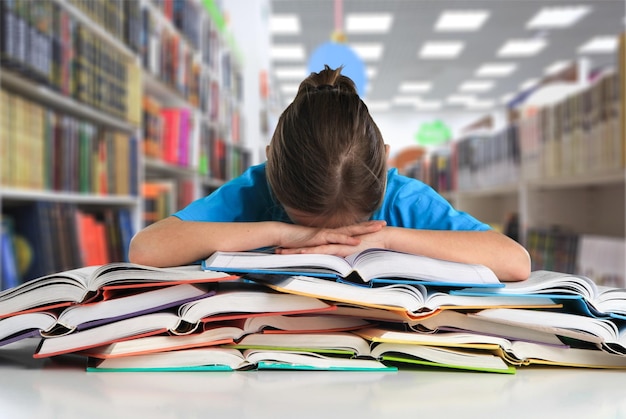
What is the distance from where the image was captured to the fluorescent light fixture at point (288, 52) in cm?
793

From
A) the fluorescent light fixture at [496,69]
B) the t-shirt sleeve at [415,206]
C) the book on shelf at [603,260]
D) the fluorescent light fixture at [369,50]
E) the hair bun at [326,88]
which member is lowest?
the book on shelf at [603,260]

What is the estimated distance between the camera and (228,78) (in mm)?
4238

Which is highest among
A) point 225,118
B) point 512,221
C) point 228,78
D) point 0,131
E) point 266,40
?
point 266,40

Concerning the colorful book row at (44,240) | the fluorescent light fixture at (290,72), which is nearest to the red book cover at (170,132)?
the colorful book row at (44,240)

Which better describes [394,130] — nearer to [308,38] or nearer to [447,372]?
[308,38]

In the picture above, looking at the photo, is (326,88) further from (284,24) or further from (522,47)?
(522,47)


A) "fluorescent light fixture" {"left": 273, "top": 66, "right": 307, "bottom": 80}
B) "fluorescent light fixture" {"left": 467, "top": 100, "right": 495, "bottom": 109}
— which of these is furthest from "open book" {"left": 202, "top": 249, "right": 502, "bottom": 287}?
"fluorescent light fixture" {"left": 467, "top": 100, "right": 495, "bottom": 109}

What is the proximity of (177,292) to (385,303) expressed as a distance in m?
0.17

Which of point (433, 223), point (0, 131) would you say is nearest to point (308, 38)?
point (0, 131)

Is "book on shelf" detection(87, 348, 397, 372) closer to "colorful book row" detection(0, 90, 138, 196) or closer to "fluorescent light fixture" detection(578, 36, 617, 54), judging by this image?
"colorful book row" detection(0, 90, 138, 196)

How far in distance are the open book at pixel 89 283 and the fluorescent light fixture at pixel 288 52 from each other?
7.68m

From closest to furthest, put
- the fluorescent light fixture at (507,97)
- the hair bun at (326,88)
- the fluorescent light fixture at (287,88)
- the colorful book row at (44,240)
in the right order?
1. the hair bun at (326,88)
2. the colorful book row at (44,240)
3. the fluorescent light fixture at (287,88)
4. the fluorescent light fixture at (507,97)

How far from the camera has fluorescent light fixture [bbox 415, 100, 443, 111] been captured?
11.8 metres

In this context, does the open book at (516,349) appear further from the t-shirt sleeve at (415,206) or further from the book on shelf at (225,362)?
the t-shirt sleeve at (415,206)
